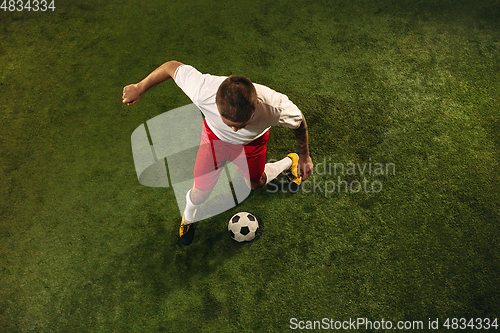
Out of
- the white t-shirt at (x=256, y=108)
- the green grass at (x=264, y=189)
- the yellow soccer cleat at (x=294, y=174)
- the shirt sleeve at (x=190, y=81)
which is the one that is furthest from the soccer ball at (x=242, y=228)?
the shirt sleeve at (x=190, y=81)

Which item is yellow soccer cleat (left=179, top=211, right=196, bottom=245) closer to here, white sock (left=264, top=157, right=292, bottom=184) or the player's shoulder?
white sock (left=264, top=157, right=292, bottom=184)

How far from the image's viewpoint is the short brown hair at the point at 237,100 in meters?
1.64

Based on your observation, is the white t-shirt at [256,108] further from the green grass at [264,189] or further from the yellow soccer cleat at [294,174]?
the green grass at [264,189]

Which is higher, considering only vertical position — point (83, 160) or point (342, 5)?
point (342, 5)

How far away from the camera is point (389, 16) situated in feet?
12.0

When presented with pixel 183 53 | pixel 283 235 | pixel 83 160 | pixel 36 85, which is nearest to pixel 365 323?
pixel 283 235

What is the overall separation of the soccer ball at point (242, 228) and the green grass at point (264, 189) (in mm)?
133

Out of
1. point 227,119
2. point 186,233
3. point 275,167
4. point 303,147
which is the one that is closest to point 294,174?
point 275,167

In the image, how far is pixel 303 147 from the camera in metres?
2.20

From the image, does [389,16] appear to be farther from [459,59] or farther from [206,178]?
[206,178]

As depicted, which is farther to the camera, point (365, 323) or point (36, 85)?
point (36, 85)

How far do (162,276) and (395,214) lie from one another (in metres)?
2.23

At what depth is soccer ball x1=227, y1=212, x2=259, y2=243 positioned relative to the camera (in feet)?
8.31

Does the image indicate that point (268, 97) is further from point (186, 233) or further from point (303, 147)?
point (186, 233)
